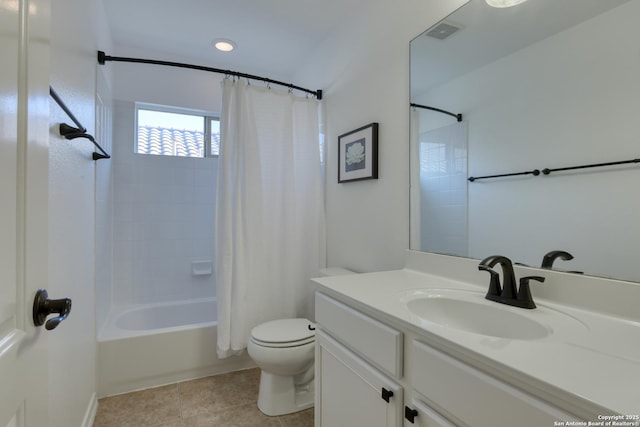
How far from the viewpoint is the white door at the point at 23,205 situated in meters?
0.51

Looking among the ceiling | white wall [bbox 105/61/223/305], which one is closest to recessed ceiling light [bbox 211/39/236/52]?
the ceiling

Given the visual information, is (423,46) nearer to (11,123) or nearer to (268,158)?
(268,158)

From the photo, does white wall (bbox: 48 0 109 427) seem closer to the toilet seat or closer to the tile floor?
the tile floor

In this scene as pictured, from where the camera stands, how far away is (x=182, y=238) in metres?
2.81

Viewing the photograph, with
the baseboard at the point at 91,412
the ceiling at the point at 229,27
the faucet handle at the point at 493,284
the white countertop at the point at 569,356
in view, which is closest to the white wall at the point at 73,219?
the baseboard at the point at 91,412

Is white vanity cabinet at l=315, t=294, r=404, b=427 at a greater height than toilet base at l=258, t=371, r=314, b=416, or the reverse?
white vanity cabinet at l=315, t=294, r=404, b=427

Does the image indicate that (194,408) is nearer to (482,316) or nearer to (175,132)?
(482,316)

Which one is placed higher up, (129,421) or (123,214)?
(123,214)

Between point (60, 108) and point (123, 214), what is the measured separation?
5.63ft

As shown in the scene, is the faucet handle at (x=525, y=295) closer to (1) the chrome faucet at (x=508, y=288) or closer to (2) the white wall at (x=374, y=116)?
(1) the chrome faucet at (x=508, y=288)

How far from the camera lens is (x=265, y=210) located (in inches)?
83.0

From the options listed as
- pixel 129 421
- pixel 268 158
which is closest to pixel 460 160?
pixel 268 158

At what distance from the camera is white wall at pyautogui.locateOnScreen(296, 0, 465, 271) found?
1.64m

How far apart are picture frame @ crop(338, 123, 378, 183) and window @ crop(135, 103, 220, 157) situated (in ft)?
3.99
